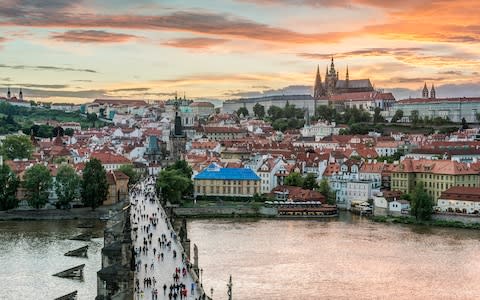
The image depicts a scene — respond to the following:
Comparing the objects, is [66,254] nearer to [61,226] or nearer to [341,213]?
[61,226]

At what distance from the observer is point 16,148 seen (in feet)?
178

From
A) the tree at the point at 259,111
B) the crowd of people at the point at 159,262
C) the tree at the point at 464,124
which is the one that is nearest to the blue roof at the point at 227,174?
the crowd of people at the point at 159,262

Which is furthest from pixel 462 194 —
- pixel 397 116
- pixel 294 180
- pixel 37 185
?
pixel 397 116

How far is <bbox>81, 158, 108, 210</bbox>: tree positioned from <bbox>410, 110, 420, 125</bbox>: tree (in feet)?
164

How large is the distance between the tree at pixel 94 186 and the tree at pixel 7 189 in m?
2.96

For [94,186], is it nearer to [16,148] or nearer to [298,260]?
[298,260]

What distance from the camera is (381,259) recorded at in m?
24.8

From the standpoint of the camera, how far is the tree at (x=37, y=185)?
3681 centimetres

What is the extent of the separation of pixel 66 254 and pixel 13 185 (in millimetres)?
12943

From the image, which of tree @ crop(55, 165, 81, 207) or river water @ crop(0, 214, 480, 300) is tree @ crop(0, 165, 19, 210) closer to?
tree @ crop(55, 165, 81, 207)

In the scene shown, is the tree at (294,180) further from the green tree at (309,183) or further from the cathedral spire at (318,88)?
the cathedral spire at (318,88)

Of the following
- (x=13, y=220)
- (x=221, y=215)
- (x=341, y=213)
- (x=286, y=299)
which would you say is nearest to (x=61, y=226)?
(x=13, y=220)

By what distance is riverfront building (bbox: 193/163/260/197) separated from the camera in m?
42.5

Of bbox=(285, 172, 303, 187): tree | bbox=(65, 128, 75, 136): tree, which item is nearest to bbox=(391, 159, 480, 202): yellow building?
bbox=(285, 172, 303, 187): tree
